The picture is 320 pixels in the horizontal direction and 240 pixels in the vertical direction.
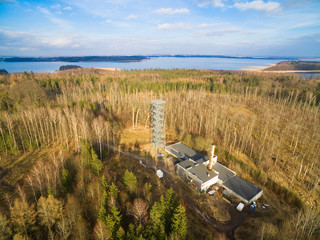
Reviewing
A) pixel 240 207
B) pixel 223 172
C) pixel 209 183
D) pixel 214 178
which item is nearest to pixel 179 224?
pixel 240 207

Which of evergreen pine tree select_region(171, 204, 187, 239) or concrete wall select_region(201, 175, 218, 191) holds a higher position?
evergreen pine tree select_region(171, 204, 187, 239)

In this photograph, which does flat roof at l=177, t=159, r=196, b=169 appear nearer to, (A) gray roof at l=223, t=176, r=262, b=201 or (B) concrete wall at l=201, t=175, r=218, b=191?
(B) concrete wall at l=201, t=175, r=218, b=191

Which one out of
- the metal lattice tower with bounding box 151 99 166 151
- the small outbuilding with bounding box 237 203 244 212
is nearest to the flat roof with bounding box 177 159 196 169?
the metal lattice tower with bounding box 151 99 166 151

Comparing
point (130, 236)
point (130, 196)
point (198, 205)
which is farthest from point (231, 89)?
point (130, 236)

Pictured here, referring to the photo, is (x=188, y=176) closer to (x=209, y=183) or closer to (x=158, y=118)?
(x=209, y=183)

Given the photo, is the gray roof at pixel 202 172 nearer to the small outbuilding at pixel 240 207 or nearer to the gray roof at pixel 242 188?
the gray roof at pixel 242 188

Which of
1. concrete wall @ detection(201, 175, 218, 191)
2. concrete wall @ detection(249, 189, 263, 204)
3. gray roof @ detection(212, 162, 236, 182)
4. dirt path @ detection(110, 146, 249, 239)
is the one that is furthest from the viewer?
gray roof @ detection(212, 162, 236, 182)
